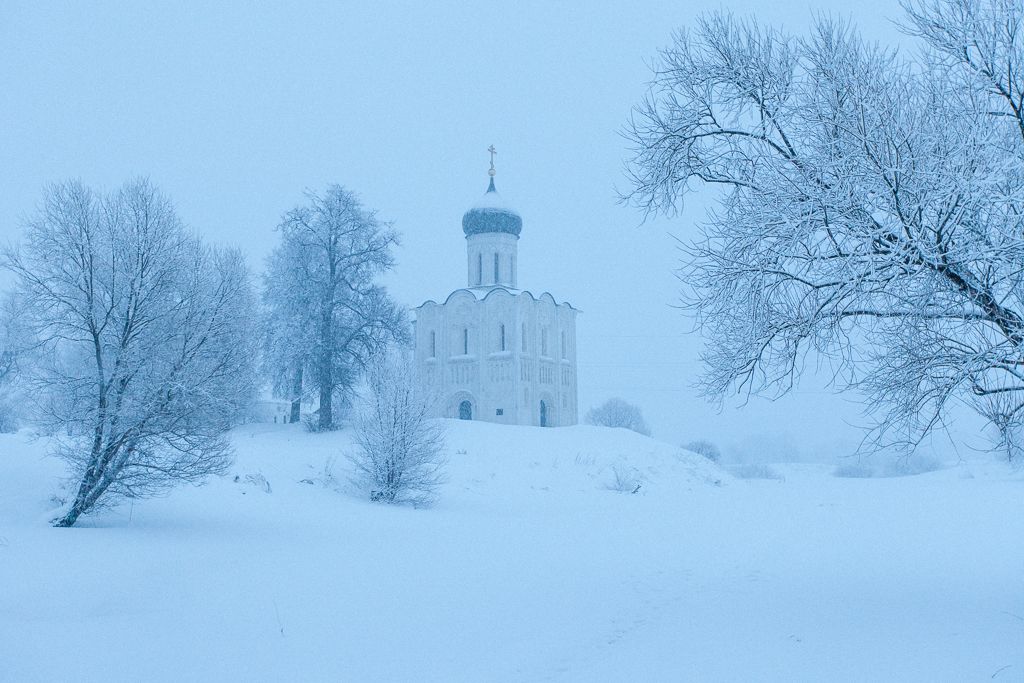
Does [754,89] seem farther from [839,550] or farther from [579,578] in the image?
[839,550]

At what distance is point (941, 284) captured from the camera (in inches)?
227

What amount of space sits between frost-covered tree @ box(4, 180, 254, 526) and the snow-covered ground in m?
0.98

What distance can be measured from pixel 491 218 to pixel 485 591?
27.8 metres

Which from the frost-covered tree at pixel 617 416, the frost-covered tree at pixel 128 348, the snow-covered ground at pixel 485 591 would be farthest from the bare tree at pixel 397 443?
the frost-covered tree at pixel 617 416

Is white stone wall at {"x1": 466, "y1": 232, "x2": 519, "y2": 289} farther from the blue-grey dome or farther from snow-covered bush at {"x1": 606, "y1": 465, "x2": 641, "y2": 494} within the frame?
snow-covered bush at {"x1": 606, "y1": 465, "x2": 641, "y2": 494}

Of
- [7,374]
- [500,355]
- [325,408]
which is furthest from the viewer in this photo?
[500,355]

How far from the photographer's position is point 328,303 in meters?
26.1

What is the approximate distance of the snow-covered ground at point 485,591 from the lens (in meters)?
5.62

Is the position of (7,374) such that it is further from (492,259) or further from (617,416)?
(617,416)

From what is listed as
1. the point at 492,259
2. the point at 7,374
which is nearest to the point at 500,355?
the point at 492,259

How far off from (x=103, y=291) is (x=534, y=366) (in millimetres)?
23349

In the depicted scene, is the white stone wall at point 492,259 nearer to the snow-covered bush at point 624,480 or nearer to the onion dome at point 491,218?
the onion dome at point 491,218

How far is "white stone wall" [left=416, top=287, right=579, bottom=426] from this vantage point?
32375 mm

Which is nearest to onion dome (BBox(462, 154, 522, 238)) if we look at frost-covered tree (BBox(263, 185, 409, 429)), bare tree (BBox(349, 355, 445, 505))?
frost-covered tree (BBox(263, 185, 409, 429))
